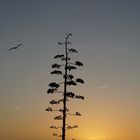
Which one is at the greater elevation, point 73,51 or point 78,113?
point 73,51

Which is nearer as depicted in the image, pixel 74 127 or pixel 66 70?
pixel 74 127

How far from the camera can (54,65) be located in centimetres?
2697

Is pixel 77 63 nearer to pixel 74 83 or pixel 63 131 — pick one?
pixel 74 83

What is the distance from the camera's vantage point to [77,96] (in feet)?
89.8

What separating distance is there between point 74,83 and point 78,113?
3918mm

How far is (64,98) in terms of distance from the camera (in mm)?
27578

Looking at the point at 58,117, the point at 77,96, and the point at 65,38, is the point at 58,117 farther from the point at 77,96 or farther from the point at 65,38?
the point at 65,38

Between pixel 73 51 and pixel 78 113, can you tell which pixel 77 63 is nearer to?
pixel 73 51

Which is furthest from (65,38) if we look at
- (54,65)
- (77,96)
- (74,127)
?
(74,127)

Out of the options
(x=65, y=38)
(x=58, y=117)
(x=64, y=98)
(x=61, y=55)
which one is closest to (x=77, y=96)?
(x=64, y=98)

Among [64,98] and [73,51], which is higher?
[73,51]

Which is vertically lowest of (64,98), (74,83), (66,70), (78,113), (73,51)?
(78,113)

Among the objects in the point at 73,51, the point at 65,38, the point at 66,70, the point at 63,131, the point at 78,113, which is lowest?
the point at 63,131

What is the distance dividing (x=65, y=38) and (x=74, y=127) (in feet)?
37.6
